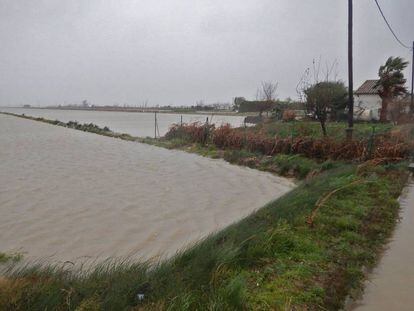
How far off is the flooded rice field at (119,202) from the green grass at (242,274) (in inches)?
58.8

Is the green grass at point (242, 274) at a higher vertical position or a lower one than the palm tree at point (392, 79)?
lower

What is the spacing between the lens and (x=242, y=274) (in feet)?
13.7

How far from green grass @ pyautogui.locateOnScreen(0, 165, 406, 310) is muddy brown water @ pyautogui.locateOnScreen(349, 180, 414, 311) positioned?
15 centimetres

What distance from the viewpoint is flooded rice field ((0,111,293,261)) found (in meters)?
6.49

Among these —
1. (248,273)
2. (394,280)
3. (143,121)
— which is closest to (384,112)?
(394,280)

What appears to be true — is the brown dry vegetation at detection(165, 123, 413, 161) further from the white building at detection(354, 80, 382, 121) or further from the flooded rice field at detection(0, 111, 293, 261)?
the white building at detection(354, 80, 382, 121)

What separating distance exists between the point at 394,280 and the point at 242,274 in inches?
70.1

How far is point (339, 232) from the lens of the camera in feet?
19.5

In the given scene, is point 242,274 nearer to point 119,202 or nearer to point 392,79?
point 119,202

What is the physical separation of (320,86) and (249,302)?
18152 millimetres

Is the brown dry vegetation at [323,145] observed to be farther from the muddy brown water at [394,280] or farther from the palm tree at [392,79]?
the palm tree at [392,79]

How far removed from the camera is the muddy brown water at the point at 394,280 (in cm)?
395

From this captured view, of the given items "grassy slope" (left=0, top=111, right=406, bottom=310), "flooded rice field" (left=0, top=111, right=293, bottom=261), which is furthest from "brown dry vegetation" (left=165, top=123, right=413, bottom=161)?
"grassy slope" (left=0, top=111, right=406, bottom=310)

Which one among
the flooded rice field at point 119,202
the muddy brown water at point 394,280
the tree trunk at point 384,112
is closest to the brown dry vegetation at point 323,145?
the flooded rice field at point 119,202
